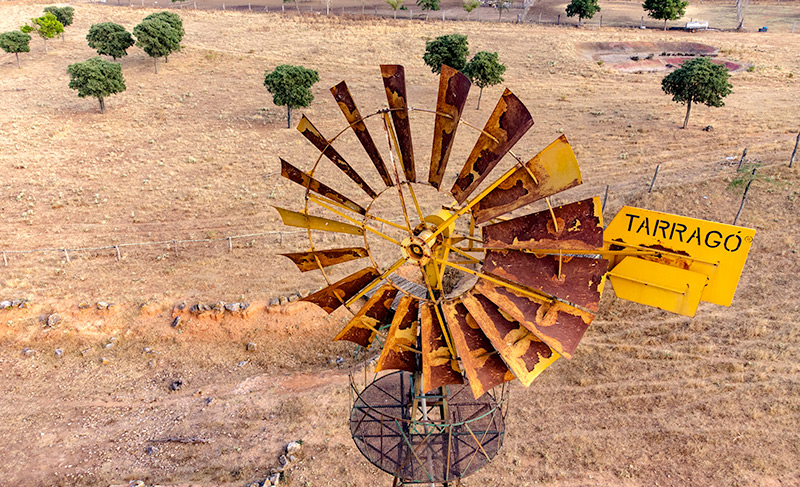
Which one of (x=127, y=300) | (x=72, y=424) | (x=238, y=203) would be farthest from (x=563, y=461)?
(x=238, y=203)

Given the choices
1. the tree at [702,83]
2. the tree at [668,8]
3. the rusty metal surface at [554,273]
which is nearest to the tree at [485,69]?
the tree at [702,83]

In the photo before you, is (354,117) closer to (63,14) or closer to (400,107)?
(400,107)

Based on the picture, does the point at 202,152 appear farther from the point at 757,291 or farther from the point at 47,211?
the point at 757,291

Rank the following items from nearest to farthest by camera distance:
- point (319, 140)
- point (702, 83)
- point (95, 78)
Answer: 1. point (319, 140)
2. point (702, 83)
3. point (95, 78)

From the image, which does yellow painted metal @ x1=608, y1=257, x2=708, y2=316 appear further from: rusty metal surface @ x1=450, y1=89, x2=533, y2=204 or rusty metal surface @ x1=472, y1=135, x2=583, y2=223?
rusty metal surface @ x1=450, y1=89, x2=533, y2=204

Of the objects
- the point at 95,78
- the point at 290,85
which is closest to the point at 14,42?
the point at 95,78

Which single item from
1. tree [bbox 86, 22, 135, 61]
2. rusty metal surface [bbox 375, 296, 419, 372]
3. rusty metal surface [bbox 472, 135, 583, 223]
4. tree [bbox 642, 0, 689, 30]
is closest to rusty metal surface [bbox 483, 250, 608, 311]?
rusty metal surface [bbox 472, 135, 583, 223]
